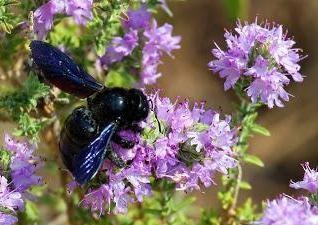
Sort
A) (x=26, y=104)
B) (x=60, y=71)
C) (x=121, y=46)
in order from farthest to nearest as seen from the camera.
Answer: (x=121, y=46) → (x=26, y=104) → (x=60, y=71)

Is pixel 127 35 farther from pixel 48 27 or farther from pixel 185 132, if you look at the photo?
pixel 185 132

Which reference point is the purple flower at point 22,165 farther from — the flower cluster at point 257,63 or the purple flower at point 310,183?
the purple flower at point 310,183

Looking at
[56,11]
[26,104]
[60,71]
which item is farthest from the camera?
[26,104]

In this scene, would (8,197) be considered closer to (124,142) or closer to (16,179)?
(16,179)

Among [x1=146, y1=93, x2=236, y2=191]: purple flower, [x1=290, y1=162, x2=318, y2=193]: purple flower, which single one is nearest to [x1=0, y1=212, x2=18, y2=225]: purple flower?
[x1=146, y1=93, x2=236, y2=191]: purple flower

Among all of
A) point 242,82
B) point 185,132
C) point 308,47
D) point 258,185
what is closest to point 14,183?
point 185,132

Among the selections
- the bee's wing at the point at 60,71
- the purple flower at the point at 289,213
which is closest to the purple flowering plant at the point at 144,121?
the purple flower at the point at 289,213

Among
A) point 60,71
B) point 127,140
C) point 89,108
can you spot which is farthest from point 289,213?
point 60,71
